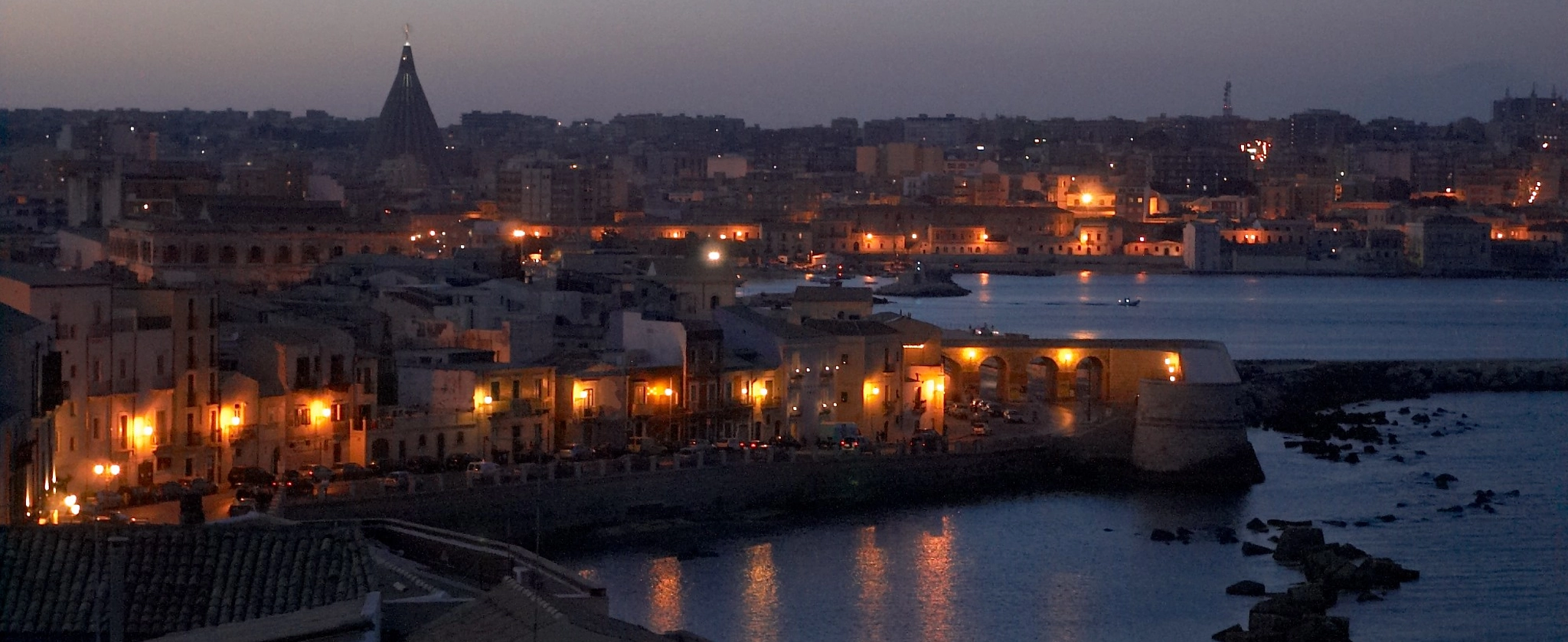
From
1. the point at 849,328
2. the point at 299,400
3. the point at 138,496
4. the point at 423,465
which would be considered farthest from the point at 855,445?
the point at 138,496

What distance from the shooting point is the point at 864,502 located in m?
12.3

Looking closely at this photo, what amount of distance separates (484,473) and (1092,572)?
2772 millimetres

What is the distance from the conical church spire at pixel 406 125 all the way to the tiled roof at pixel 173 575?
56.9 meters

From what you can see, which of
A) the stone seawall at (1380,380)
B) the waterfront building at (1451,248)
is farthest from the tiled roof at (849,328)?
the waterfront building at (1451,248)

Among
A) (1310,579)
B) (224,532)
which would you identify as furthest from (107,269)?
(224,532)

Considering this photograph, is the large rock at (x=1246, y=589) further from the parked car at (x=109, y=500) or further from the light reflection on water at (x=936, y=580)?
the parked car at (x=109, y=500)

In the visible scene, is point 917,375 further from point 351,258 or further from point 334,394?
point 351,258

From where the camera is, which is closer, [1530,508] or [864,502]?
[864,502]

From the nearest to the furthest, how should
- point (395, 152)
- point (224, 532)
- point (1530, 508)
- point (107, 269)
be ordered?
point (224, 532), point (1530, 508), point (107, 269), point (395, 152)

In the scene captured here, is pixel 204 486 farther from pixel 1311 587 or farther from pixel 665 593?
pixel 1311 587

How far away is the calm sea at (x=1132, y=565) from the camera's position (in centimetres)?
945

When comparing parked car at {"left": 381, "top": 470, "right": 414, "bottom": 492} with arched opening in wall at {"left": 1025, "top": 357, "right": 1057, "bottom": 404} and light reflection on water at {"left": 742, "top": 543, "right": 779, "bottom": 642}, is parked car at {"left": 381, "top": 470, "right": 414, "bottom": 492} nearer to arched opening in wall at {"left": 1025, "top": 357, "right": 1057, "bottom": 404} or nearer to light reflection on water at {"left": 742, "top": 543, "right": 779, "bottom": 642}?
light reflection on water at {"left": 742, "top": 543, "right": 779, "bottom": 642}

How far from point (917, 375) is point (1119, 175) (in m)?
54.1

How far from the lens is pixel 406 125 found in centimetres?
6225
